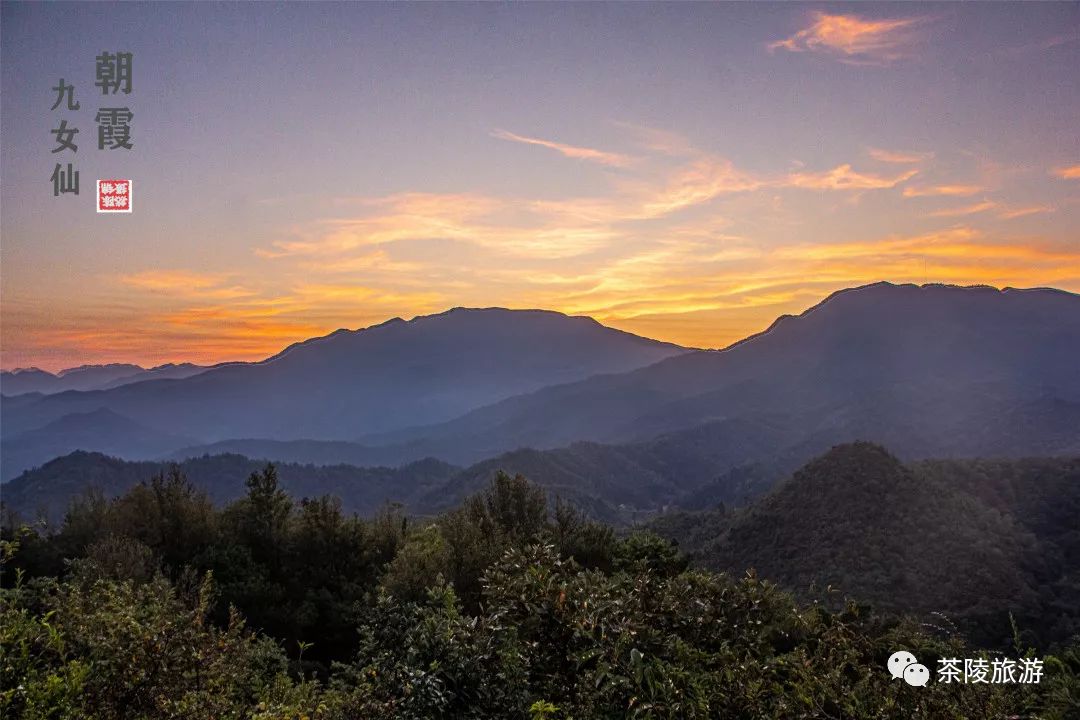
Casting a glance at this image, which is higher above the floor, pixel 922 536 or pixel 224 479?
pixel 922 536

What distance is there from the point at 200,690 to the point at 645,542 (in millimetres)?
11637

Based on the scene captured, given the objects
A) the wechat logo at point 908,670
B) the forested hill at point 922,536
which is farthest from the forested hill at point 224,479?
the wechat logo at point 908,670

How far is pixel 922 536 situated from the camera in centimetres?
4300

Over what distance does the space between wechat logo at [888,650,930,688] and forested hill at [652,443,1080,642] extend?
2604 cm

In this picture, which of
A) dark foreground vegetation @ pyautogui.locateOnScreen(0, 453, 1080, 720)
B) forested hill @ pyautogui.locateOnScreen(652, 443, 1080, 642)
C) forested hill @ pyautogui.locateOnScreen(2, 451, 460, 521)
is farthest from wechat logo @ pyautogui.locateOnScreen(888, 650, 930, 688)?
forested hill @ pyautogui.locateOnScreen(2, 451, 460, 521)

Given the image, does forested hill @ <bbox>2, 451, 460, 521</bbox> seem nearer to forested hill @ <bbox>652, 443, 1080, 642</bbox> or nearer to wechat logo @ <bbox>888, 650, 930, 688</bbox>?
forested hill @ <bbox>652, 443, 1080, 642</bbox>

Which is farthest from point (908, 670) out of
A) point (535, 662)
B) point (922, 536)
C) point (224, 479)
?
point (224, 479)

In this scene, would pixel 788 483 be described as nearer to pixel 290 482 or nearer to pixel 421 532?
pixel 421 532

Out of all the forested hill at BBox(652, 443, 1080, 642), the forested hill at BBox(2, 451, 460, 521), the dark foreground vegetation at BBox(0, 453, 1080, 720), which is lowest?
the forested hill at BBox(2, 451, 460, 521)

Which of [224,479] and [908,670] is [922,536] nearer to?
[908,670]

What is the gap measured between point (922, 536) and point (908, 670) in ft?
149

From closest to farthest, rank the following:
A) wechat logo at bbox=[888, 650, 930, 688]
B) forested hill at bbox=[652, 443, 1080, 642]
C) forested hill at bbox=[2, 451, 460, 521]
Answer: wechat logo at bbox=[888, 650, 930, 688] < forested hill at bbox=[652, 443, 1080, 642] < forested hill at bbox=[2, 451, 460, 521]

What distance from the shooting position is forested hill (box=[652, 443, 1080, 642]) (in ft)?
113

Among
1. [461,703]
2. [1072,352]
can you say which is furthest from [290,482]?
[1072,352]
